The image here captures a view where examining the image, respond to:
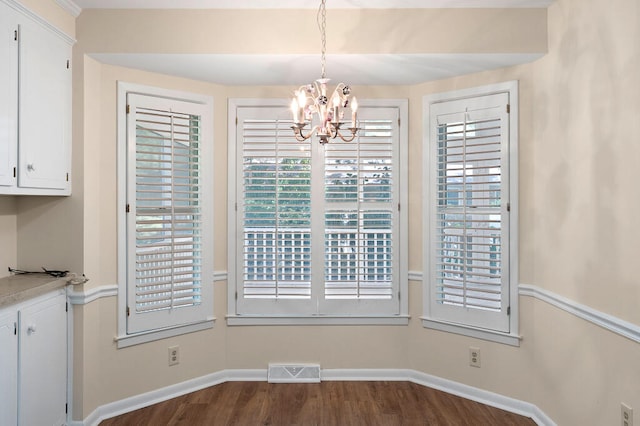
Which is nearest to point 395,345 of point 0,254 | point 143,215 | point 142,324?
point 142,324

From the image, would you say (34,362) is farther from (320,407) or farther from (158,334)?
(320,407)

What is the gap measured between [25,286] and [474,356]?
3110mm

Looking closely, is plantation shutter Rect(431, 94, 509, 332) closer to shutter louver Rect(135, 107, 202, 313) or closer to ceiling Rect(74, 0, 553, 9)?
ceiling Rect(74, 0, 553, 9)

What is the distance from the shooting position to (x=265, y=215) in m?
3.74

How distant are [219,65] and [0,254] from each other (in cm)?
194

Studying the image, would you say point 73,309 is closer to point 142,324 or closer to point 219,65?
point 142,324

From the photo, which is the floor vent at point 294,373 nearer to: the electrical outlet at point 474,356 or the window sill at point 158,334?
the window sill at point 158,334

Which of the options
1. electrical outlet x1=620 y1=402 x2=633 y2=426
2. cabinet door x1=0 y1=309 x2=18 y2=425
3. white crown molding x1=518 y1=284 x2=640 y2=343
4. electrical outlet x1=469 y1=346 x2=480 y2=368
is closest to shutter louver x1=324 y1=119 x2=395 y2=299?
electrical outlet x1=469 y1=346 x2=480 y2=368

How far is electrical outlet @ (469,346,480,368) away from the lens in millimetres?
3395

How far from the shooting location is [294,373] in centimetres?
372

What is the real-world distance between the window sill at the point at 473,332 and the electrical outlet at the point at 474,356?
10 cm

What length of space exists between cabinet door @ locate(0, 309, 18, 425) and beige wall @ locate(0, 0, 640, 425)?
589 mm

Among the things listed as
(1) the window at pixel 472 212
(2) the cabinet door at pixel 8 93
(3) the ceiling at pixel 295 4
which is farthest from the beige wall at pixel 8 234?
(1) the window at pixel 472 212

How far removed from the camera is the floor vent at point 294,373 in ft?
12.1
